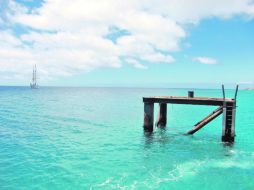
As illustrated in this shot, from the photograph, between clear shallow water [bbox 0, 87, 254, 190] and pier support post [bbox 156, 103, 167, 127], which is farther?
pier support post [bbox 156, 103, 167, 127]

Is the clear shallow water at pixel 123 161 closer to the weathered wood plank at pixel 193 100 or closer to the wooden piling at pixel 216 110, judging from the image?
the wooden piling at pixel 216 110

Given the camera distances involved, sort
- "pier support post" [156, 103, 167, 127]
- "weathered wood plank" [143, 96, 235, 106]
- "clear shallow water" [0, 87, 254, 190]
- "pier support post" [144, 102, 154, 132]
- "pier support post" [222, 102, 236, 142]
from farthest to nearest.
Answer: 1. "pier support post" [156, 103, 167, 127]
2. "pier support post" [144, 102, 154, 132]
3. "weathered wood plank" [143, 96, 235, 106]
4. "pier support post" [222, 102, 236, 142]
5. "clear shallow water" [0, 87, 254, 190]

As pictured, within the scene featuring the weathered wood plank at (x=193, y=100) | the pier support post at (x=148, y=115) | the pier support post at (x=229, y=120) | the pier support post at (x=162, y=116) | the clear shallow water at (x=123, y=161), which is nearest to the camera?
the clear shallow water at (x=123, y=161)

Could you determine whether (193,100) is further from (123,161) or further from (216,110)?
(123,161)

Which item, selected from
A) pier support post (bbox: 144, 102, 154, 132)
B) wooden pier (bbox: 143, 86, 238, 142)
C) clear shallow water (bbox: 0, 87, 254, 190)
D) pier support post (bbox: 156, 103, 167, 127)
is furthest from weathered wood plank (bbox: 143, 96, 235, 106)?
pier support post (bbox: 156, 103, 167, 127)

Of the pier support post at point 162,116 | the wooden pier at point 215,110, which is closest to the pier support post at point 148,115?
the wooden pier at point 215,110

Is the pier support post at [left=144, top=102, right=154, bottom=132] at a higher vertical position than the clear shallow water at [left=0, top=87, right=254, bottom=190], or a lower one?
higher

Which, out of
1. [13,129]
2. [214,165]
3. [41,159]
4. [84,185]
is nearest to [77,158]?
[41,159]

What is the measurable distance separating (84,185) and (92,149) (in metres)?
5.80

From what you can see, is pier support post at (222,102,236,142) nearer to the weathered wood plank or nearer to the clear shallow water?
the weathered wood plank

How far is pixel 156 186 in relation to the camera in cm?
1190

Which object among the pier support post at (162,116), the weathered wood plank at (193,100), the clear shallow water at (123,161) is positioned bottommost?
the clear shallow water at (123,161)

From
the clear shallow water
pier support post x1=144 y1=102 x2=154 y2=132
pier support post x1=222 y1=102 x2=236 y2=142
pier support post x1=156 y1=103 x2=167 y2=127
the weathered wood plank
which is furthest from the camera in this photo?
pier support post x1=156 y1=103 x2=167 y2=127

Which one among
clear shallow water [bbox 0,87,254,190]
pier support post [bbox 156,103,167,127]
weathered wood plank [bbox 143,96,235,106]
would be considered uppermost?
weathered wood plank [bbox 143,96,235,106]
